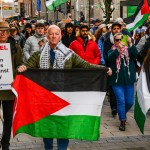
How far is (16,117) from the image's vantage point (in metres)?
5.51

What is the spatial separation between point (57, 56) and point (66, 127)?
827 millimetres

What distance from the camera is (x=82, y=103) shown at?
18.3ft

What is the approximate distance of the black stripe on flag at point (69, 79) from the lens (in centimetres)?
552

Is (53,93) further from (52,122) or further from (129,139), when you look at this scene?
(129,139)

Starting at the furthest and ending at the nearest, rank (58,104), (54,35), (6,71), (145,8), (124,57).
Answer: (145,8)
(124,57)
(6,71)
(58,104)
(54,35)

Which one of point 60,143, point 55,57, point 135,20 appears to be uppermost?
point 135,20

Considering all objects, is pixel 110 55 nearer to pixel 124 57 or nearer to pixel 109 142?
pixel 124 57

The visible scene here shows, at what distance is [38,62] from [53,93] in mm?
410

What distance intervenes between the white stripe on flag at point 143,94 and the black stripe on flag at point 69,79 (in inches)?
34.6

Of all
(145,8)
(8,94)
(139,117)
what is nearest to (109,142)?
(139,117)

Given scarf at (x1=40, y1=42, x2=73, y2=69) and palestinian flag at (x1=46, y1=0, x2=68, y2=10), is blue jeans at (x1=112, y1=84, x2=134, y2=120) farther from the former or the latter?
palestinian flag at (x1=46, y1=0, x2=68, y2=10)

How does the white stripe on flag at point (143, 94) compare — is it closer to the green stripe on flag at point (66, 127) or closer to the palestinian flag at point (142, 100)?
the palestinian flag at point (142, 100)

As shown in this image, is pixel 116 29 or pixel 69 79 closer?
pixel 69 79

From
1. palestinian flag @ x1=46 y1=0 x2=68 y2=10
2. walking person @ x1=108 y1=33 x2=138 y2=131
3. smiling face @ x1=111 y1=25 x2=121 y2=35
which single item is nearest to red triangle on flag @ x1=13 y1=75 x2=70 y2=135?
walking person @ x1=108 y1=33 x2=138 y2=131
